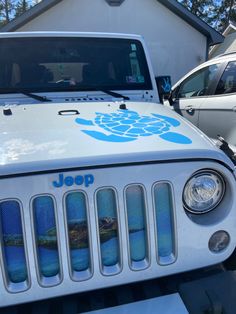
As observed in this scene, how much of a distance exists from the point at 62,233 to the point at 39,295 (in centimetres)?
32

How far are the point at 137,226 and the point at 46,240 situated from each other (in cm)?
43

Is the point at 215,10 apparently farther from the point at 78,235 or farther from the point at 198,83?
the point at 78,235

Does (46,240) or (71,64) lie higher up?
(71,64)

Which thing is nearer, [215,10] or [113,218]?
[113,218]

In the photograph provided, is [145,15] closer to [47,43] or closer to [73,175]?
[47,43]

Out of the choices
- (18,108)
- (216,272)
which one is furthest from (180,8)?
(216,272)

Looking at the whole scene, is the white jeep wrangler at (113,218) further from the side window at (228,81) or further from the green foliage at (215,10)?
the green foliage at (215,10)

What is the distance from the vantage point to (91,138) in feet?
6.38

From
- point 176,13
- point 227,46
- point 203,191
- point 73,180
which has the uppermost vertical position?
point 176,13

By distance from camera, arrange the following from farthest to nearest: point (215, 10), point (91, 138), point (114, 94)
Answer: point (215, 10), point (114, 94), point (91, 138)

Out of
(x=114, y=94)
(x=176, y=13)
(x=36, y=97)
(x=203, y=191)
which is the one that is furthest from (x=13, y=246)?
(x=176, y=13)

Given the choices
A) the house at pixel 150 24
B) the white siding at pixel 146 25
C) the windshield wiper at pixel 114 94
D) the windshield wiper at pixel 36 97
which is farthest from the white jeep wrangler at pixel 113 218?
the white siding at pixel 146 25

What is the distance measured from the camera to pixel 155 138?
1961 millimetres

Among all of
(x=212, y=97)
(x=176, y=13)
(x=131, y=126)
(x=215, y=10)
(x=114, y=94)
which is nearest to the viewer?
(x=131, y=126)
